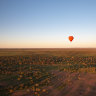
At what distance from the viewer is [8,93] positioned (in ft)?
24.8

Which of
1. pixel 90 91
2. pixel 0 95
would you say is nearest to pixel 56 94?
pixel 90 91

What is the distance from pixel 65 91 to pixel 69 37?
116 ft

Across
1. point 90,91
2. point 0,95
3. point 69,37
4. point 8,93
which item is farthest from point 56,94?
point 69,37

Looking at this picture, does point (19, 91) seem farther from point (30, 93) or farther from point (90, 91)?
point (90, 91)

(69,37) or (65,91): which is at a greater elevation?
(69,37)

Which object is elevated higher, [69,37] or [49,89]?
[69,37]

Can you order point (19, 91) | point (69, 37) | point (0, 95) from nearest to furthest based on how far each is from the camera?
point (0, 95) → point (19, 91) → point (69, 37)

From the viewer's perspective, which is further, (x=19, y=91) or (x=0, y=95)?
(x=19, y=91)

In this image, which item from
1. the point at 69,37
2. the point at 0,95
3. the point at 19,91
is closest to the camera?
the point at 0,95

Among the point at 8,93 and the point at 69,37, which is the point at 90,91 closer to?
the point at 8,93

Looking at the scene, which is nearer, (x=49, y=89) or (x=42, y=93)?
(x=42, y=93)

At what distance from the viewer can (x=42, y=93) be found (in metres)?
7.41

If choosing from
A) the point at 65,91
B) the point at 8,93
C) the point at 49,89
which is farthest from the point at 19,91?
the point at 65,91

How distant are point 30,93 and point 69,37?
3626 cm
